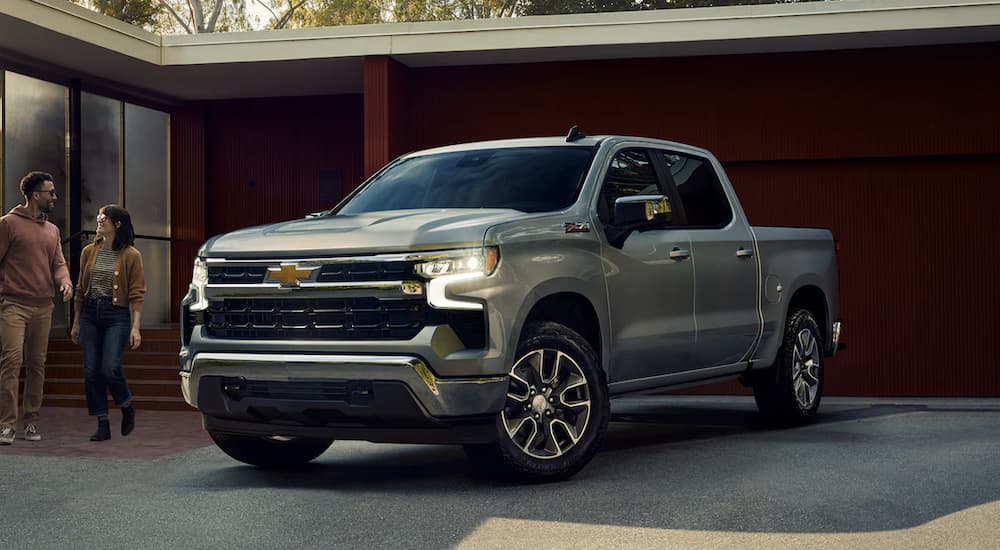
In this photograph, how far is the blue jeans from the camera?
1035 cm

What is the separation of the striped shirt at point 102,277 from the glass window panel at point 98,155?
26.2ft

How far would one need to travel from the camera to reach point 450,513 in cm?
669

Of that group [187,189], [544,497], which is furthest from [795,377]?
[187,189]

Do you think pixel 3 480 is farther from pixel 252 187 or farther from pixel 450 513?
pixel 252 187

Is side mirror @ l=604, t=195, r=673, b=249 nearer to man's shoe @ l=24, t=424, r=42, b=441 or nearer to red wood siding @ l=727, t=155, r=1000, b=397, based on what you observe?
man's shoe @ l=24, t=424, r=42, b=441

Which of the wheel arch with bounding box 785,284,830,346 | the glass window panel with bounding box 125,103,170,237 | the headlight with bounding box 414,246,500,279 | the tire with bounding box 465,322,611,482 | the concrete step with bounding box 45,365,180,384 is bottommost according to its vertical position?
the concrete step with bounding box 45,365,180,384

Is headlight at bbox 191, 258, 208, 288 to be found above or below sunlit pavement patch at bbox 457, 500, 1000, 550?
above

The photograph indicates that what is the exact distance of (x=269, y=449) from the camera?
28.2ft

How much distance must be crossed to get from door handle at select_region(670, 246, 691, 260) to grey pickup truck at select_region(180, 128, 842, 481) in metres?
0.01

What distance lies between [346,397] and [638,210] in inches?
89.3

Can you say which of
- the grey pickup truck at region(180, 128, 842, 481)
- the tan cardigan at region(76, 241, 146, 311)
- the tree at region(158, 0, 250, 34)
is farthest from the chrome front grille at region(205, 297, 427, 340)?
the tree at region(158, 0, 250, 34)

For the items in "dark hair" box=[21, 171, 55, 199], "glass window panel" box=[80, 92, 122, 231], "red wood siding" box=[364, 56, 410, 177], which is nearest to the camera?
"dark hair" box=[21, 171, 55, 199]

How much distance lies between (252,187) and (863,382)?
963cm

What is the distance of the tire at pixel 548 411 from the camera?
734 cm
